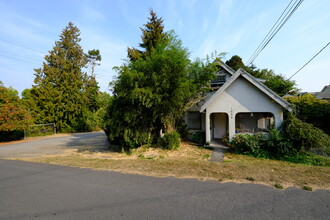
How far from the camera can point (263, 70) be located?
1141 inches

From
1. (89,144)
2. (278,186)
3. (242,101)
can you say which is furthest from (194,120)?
(89,144)

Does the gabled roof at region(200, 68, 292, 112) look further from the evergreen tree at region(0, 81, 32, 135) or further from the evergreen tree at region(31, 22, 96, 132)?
the evergreen tree at region(31, 22, 96, 132)

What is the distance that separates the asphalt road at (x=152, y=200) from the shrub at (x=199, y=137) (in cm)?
583

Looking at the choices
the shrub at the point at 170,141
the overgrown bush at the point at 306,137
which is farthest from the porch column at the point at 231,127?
the shrub at the point at 170,141

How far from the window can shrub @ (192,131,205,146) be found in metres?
1.01

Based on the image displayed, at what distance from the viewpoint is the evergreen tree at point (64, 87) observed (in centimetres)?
2139

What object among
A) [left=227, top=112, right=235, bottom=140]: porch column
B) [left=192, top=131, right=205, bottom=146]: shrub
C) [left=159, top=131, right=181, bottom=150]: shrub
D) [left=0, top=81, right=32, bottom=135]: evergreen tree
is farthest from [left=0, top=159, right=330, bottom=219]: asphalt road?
[left=0, top=81, right=32, bottom=135]: evergreen tree

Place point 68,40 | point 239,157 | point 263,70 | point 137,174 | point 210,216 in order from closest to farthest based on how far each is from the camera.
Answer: point 210,216 < point 137,174 < point 239,157 < point 68,40 < point 263,70

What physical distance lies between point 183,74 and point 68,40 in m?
23.8

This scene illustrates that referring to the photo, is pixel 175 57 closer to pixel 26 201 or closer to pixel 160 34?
pixel 26 201

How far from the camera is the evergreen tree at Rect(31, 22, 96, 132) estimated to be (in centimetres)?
2139

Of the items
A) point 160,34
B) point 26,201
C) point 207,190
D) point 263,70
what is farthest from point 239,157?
point 263,70

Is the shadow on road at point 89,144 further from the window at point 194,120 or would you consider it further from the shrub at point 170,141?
the window at point 194,120

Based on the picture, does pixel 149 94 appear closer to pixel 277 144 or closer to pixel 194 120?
pixel 194 120
